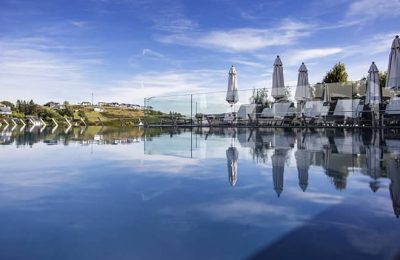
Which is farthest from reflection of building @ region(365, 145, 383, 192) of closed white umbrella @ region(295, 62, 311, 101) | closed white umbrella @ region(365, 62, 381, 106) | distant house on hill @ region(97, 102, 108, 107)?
distant house on hill @ region(97, 102, 108, 107)

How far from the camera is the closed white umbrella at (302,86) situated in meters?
13.5

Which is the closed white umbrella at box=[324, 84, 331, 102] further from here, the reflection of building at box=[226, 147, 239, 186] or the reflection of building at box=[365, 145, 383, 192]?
the reflection of building at box=[226, 147, 239, 186]

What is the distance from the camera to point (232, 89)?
15.6 m

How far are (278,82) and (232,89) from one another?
2151 millimetres

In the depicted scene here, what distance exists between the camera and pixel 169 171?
3.32 metres

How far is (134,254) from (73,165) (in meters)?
2.77

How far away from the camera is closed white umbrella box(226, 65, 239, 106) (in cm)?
1543

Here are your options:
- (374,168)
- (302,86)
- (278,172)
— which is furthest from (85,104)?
(374,168)

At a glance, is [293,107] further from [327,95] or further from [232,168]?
[232,168]

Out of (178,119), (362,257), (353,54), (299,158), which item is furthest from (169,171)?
(353,54)

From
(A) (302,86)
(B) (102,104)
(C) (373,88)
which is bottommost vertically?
(C) (373,88)

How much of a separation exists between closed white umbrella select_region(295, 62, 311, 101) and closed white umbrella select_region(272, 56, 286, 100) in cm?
72

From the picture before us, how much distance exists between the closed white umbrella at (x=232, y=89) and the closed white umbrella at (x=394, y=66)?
6.15 metres

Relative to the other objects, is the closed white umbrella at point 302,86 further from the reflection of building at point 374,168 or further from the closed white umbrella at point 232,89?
the reflection of building at point 374,168
